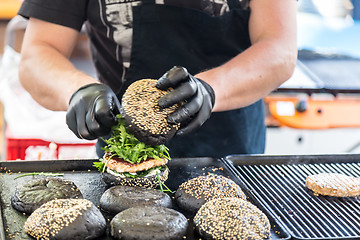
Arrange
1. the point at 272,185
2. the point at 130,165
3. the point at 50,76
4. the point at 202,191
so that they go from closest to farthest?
1. the point at 202,191
2. the point at 130,165
3. the point at 272,185
4. the point at 50,76

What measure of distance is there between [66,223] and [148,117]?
0.57 m

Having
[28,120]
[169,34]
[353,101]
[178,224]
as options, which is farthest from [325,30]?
[178,224]

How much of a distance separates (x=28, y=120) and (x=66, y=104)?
4.84 ft

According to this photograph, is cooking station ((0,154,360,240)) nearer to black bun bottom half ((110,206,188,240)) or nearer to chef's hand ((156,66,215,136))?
black bun bottom half ((110,206,188,240))

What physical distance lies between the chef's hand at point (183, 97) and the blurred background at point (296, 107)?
1366mm

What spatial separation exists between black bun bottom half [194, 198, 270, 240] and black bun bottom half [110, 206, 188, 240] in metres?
0.08

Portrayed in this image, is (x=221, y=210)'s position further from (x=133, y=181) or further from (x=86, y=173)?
(x=86, y=173)

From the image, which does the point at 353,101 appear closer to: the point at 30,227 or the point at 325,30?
the point at 325,30

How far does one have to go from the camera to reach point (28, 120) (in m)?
3.79

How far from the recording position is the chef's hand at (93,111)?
2021 millimetres

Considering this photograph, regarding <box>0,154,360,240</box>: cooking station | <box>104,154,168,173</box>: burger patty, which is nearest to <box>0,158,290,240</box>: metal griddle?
<box>0,154,360,240</box>: cooking station

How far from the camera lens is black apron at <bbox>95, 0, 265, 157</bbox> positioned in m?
2.76

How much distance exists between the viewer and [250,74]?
8.55 feet

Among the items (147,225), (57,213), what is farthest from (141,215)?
(57,213)
